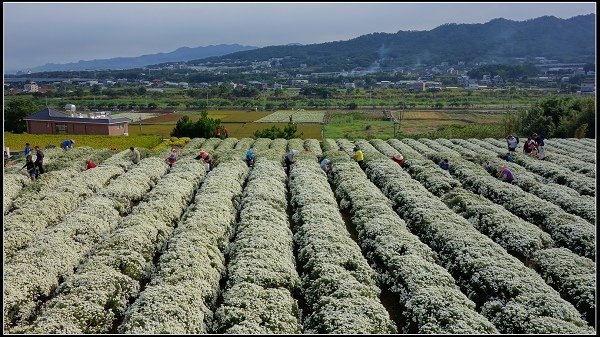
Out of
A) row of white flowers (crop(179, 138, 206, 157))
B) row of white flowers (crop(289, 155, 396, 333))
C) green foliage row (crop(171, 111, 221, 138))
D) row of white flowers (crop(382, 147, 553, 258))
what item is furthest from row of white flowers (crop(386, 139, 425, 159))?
green foliage row (crop(171, 111, 221, 138))

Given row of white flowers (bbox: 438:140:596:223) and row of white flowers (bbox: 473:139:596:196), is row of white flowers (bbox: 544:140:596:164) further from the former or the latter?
row of white flowers (bbox: 438:140:596:223)

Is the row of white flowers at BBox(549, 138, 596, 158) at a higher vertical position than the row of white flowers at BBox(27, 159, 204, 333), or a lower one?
lower

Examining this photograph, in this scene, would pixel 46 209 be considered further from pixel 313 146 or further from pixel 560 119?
pixel 560 119

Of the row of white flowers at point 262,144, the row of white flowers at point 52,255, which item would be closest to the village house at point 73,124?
the row of white flowers at point 262,144

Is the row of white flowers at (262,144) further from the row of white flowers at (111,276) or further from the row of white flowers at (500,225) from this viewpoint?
the row of white flowers at (500,225)

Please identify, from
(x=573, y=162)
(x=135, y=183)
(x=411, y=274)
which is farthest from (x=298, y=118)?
(x=411, y=274)

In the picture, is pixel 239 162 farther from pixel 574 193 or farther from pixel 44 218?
Answer: pixel 574 193
